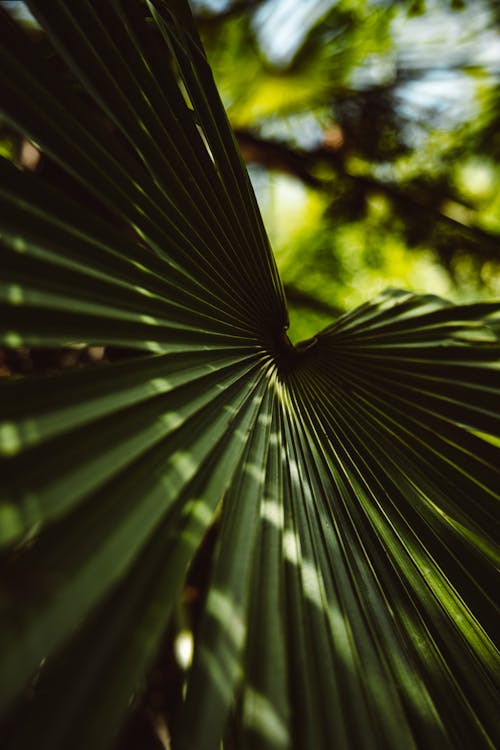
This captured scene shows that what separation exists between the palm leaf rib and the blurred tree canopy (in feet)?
3.51

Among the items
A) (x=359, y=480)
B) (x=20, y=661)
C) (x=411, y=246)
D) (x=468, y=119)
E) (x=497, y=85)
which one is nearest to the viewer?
(x=20, y=661)

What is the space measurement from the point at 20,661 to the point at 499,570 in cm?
60

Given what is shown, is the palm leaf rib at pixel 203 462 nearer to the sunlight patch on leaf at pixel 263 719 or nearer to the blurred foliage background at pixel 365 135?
the sunlight patch on leaf at pixel 263 719

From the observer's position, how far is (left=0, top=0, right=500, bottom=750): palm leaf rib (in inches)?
13.7

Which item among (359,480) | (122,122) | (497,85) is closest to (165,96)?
(122,122)

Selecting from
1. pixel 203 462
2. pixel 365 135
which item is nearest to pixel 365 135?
pixel 365 135

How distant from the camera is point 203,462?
0.51 metres

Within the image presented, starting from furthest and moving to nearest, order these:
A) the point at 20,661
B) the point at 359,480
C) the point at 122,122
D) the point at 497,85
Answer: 1. the point at 497,85
2. the point at 359,480
3. the point at 122,122
4. the point at 20,661

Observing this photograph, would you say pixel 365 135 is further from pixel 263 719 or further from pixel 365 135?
pixel 263 719

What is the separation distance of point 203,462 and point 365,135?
2.57 meters

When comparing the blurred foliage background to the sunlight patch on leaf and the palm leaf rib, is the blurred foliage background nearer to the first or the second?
the palm leaf rib

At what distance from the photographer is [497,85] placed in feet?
6.49

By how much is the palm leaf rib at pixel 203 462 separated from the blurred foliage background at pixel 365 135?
3.50 ft

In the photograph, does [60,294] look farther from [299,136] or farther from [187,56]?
[299,136]
